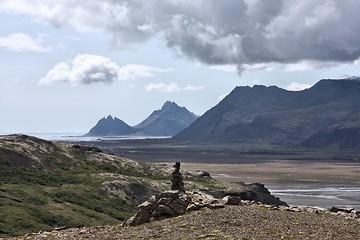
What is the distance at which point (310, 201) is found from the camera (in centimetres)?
12031

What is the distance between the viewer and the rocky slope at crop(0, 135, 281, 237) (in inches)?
2574

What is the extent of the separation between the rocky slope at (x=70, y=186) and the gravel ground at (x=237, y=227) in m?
24.5

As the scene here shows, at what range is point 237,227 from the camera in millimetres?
32219

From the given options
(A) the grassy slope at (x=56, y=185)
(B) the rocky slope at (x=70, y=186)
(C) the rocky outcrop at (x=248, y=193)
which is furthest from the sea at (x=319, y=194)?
(A) the grassy slope at (x=56, y=185)

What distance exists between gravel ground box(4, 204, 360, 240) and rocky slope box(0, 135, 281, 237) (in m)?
24.5

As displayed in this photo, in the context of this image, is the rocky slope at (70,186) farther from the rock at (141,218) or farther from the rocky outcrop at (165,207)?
the rocky outcrop at (165,207)

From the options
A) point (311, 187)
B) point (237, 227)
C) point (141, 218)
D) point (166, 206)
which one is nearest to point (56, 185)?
point (141, 218)

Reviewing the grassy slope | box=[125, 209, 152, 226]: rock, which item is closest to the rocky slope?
the grassy slope

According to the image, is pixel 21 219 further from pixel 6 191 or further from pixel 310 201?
pixel 310 201

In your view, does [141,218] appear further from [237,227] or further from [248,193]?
[248,193]

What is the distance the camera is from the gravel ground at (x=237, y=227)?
1200 inches

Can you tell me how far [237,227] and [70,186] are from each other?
195 feet

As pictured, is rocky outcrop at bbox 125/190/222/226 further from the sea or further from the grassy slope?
the sea

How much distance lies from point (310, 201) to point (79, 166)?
56.9 metres
